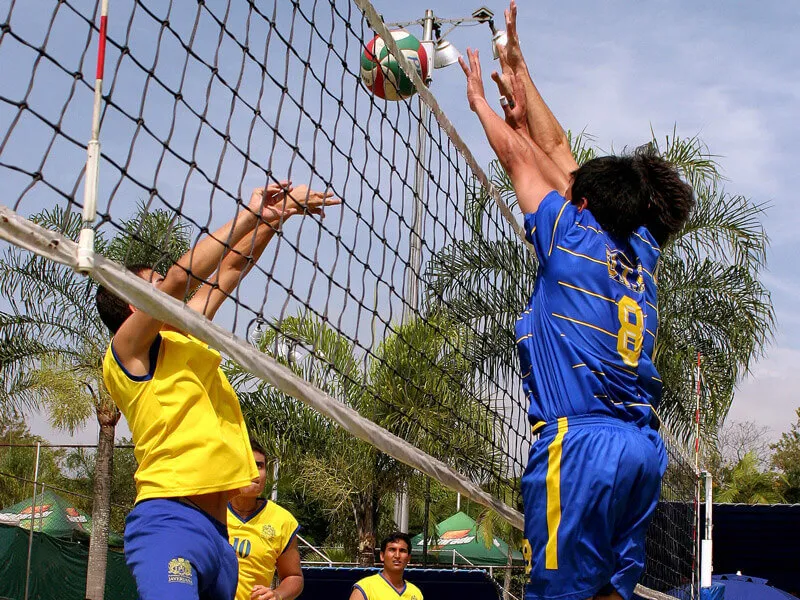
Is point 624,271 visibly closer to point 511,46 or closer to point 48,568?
point 511,46

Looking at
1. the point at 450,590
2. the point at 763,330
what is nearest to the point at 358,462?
the point at 450,590

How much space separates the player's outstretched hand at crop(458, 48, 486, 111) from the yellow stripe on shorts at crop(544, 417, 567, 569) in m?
1.63

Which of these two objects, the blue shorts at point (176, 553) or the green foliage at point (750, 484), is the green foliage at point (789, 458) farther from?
the blue shorts at point (176, 553)

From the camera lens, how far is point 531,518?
3301mm

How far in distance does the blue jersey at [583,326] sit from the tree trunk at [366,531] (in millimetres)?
9541

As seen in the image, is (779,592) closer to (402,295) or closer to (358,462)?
(358,462)

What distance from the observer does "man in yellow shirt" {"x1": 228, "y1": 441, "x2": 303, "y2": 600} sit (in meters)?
5.54

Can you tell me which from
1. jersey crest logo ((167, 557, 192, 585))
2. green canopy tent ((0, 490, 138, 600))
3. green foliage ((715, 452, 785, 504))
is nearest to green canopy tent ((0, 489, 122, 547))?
green canopy tent ((0, 490, 138, 600))

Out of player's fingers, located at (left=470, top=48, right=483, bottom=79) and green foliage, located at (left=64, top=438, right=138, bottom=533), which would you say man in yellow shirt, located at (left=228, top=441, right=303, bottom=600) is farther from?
green foliage, located at (left=64, top=438, right=138, bottom=533)

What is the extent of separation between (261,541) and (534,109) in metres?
2.76

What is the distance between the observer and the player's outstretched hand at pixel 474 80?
4387 millimetres

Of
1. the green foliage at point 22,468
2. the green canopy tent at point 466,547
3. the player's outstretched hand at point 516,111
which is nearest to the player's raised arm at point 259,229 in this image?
the player's outstretched hand at point 516,111

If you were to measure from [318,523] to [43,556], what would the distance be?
1457cm

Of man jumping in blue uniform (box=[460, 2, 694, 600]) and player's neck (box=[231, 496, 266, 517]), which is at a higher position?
man jumping in blue uniform (box=[460, 2, 694, 600])
